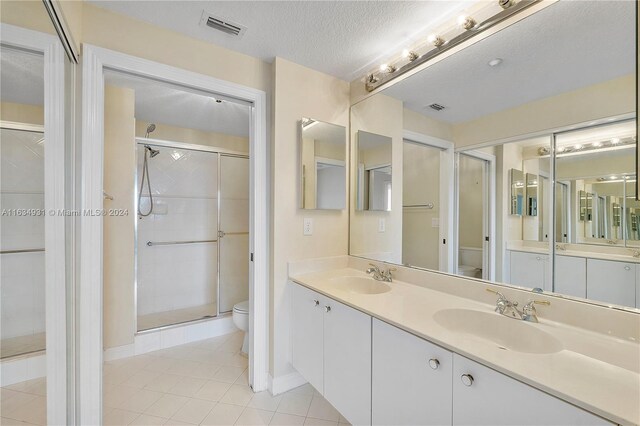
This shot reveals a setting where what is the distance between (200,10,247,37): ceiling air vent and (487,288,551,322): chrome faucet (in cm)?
194

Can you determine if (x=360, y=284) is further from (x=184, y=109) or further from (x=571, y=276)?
(x=184, y=109)

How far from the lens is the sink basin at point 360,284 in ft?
5.68

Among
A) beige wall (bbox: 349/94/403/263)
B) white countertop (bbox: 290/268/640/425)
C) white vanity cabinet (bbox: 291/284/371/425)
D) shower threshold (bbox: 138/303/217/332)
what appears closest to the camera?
white countertop (bbox: 290/268/640/425)

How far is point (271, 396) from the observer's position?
1.80m

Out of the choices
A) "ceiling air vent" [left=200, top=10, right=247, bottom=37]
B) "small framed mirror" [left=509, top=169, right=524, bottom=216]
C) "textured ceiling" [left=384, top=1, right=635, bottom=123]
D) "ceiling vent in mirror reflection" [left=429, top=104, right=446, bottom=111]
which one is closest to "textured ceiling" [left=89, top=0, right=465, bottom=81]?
"ceiling air vent" [left=200, top=10, right=247, bottom=37]

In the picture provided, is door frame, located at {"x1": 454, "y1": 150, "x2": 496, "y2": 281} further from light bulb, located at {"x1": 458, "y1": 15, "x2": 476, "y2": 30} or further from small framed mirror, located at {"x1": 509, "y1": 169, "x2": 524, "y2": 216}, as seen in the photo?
light bulb, located at {"x1": 458, "y1": 15, "x2": 476, "y2": 30}

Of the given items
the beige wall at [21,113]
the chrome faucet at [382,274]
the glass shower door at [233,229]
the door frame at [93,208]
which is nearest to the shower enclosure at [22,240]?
the beige wall at [21,113]

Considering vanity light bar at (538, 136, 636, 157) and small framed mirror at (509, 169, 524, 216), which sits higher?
vanity light bar at (538, 136, 636, 157)

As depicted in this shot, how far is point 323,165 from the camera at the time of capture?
2.01 meters

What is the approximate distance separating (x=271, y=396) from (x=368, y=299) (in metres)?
1.07

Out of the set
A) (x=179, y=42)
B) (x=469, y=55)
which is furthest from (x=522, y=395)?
(x=179, y=42)

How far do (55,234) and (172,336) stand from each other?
170 cm

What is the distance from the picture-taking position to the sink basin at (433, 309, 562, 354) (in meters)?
0.97

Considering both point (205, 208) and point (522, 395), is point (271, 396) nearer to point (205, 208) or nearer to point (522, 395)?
point (522, 395)
